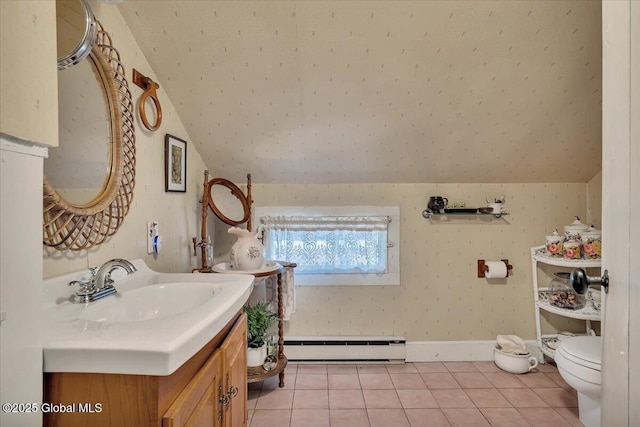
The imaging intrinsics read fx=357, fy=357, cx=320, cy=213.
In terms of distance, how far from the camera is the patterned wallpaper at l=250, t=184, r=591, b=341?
2703mm

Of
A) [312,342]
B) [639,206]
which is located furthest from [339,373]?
[639,206]

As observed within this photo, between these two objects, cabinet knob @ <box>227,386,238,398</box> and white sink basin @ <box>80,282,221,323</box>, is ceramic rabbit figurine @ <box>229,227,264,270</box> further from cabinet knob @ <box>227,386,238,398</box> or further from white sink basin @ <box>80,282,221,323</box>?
cabinet knob @ <box>227,386,238,398</box>

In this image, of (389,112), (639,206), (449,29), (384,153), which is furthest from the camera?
(384,153)

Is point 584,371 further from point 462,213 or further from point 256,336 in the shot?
point 256,336

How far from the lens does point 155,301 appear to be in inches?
51.9

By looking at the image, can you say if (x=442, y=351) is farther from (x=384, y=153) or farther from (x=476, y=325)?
(x=384, y=153)

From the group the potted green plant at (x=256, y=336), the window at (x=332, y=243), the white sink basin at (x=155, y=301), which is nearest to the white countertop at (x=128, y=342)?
the white sink basin at (x=155, y=301)

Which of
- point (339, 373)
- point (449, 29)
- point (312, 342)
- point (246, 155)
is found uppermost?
point (449, 29)

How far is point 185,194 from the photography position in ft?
7.07

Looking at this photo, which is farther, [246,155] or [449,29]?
[246,155]

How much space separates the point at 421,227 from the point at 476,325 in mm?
862

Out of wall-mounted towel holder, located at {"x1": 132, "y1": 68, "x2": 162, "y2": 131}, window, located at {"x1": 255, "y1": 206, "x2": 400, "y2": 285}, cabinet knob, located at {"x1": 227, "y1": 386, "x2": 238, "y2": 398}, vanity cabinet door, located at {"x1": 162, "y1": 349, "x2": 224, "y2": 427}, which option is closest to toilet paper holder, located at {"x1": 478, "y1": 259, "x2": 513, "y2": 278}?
window, located at {"x1": 255, "y1": 206, "x2": 400, "y2": 285}

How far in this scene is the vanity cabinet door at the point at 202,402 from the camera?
2.51 ft

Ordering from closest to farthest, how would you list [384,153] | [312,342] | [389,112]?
1. [389,112]
2. [384,153]
3. [312,342]
